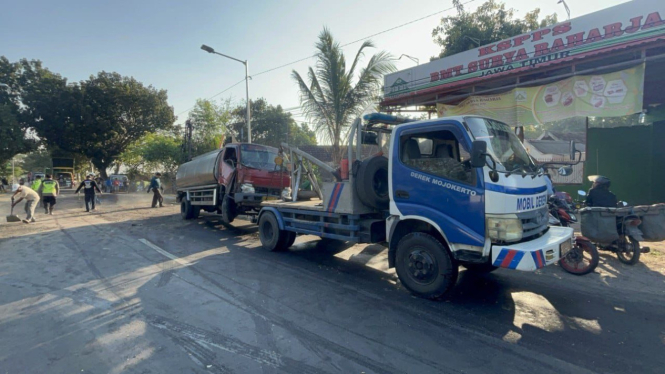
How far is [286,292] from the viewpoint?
16.3 ft

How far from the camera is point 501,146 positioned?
14.9 feet

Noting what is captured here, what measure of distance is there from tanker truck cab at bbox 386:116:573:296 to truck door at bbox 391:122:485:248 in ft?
0.04

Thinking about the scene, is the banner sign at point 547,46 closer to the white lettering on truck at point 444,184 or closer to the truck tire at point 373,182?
the truck tire at point 373,182

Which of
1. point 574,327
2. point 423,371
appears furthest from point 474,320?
point 423,371

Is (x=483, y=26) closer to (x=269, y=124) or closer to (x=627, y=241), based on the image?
(x=627, y=241)

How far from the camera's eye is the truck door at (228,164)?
10109mm

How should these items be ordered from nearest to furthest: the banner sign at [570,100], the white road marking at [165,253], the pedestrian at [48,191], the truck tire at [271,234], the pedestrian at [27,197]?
the white road marking at [165,253] < the truck tire at [271,234] < the banner sign at [570,100] < the pedestrian at [27,197] < the pedestrian at [48,191]

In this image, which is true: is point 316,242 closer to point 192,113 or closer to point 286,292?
point 286,292

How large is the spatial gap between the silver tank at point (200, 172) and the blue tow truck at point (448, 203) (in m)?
6.55

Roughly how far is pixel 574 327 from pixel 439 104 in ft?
26.7

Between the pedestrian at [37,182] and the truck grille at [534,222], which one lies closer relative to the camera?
the truck grille at [534,222]

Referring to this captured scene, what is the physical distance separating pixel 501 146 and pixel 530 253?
144cm

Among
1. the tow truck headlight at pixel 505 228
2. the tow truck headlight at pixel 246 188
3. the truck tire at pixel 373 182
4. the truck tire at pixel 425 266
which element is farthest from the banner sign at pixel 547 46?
the truck tire at pixel 425 266

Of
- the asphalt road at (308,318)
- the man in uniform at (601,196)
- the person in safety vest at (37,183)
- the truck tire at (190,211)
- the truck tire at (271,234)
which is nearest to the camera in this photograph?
the asphalt road at (308,318)
